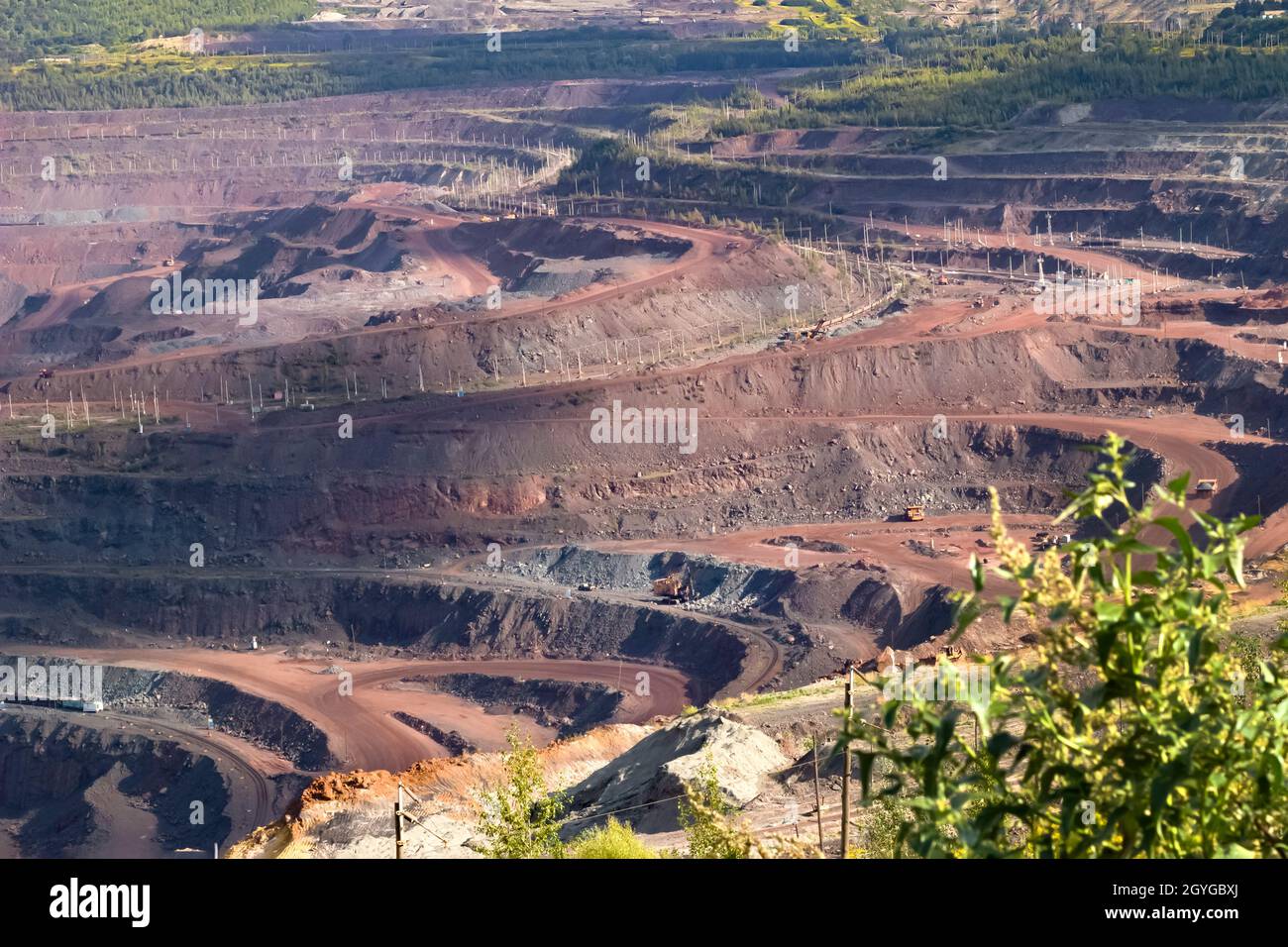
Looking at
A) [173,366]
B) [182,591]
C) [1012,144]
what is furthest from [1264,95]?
[182,591]

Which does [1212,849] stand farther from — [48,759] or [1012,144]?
[1012,144]

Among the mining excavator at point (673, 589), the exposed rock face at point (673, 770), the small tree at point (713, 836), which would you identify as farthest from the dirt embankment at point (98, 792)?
the small tree at point (713, 836)

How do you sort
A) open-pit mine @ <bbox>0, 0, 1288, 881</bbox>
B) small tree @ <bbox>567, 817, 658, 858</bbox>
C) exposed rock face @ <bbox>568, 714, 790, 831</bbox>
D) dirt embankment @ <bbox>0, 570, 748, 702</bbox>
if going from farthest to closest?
dirt embankment @ <bbox>0, 570, 748, 702</bbox>, open-pit mine @ <bbox>0, 0, 1288, 881</bbox>, exposed rock face @ <bbox>568, 714, 790, 831</bbox>, small tree @ <bbox>567, 817, 658, 858</bbox>

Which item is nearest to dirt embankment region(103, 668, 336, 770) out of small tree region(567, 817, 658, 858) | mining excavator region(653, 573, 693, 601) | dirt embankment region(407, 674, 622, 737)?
dirt embankment region(407, 674, 622, 737)

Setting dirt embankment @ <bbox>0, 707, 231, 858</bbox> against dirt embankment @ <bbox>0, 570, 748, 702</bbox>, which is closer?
dirt embankment @ <bbox>0, 707, 231, 858</bbox>

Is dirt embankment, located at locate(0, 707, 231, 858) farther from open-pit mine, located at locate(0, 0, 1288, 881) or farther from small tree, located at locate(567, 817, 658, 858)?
small tree, located at locate(567, 817, 658, 858)
